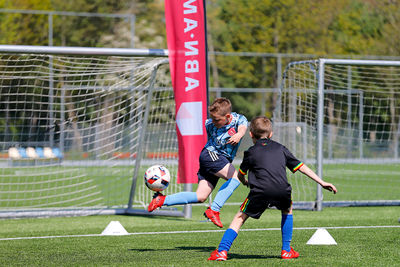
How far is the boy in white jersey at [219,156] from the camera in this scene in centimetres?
700

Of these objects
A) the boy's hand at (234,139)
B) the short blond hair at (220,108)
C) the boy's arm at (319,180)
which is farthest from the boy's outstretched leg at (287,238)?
the short blond hair at (220,108)

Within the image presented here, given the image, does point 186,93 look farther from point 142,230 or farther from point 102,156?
point 102,156

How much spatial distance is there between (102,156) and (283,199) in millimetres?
8842

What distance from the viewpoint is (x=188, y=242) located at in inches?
305

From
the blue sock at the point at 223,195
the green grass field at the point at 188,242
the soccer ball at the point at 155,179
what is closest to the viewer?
the green grass field at the point at 188,242

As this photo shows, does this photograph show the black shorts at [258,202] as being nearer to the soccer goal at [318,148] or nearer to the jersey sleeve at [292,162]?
the jersey sleeve at [292,162]

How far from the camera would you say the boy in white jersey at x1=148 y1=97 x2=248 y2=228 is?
23.0 feet

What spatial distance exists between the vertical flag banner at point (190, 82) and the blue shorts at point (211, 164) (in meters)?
1.96

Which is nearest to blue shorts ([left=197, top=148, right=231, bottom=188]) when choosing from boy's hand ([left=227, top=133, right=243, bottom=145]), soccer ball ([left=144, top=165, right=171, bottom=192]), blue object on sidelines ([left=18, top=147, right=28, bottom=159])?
boy's hand ([left=227, top=133, right=243, bottom=145])

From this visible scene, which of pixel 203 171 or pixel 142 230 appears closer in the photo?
pixel 203 171

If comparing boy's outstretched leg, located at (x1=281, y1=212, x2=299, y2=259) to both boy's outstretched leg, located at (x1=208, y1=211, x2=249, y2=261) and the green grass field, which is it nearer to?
the green grass field

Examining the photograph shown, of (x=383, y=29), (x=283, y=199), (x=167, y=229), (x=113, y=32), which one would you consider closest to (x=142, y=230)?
(x=167, y=229)

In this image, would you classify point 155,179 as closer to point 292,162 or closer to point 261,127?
point 261,127

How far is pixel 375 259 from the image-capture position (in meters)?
6.29
